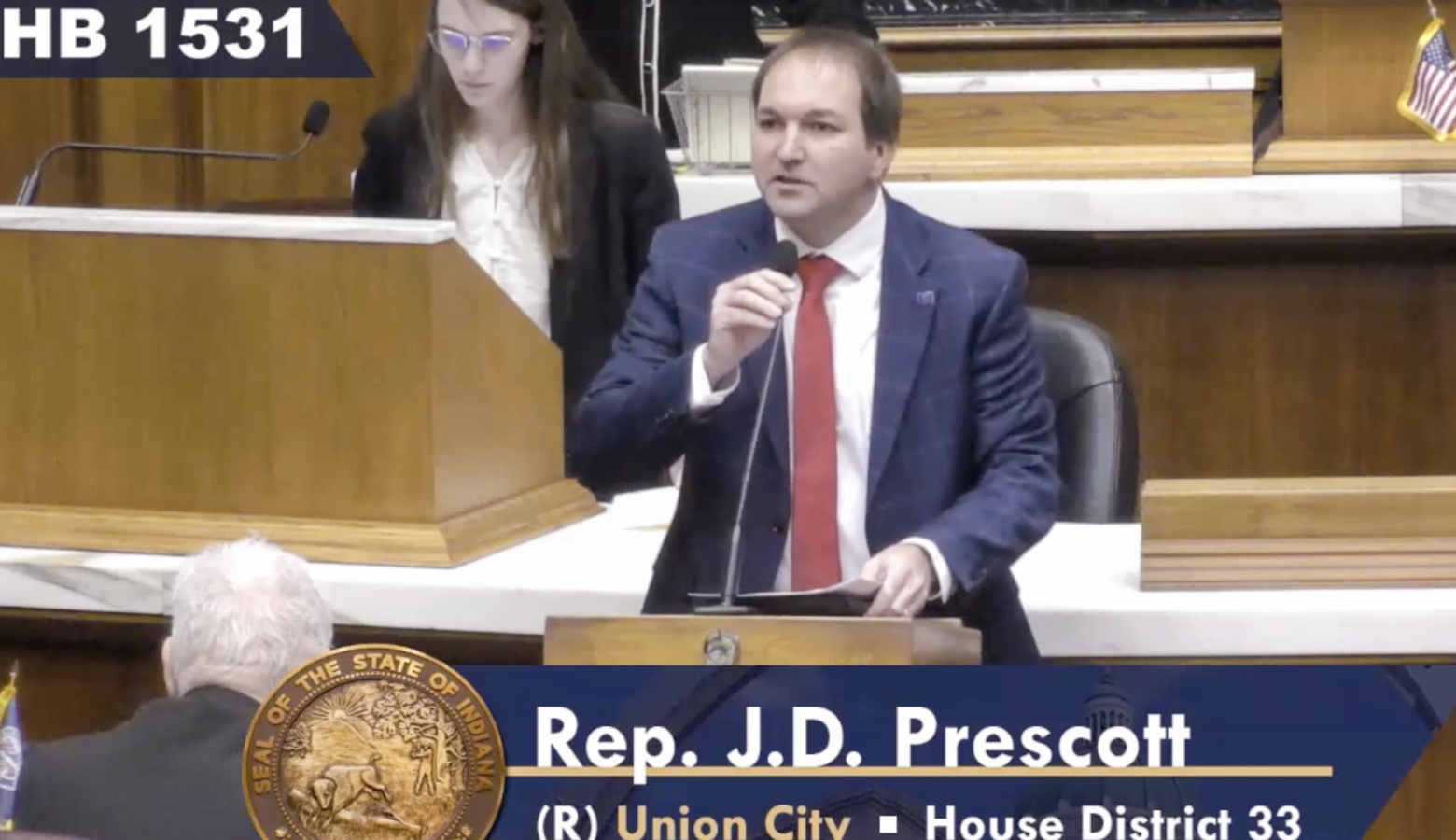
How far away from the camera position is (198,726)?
1.98 meters

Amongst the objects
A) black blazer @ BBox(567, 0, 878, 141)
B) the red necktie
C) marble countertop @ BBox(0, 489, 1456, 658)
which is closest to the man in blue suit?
the red necktie

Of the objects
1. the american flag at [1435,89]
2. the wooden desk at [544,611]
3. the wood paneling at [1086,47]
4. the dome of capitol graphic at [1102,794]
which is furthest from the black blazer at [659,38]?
the dome of capitol graphic at [1102,794]

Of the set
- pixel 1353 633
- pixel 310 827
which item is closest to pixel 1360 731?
pixel 1353 633

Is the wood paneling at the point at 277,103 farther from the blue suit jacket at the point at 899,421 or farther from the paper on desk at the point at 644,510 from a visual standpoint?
Answer: the blue suit jacket at the point at 899,421

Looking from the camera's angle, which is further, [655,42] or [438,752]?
[655,42]

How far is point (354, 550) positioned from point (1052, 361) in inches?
32.1

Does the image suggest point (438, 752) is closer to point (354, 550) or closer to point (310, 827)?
point (310, 827)

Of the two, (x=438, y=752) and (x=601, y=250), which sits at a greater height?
(x=601, y=250)

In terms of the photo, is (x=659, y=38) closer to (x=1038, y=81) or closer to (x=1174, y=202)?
(x=1038, y=81)

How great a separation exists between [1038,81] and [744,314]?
2085mm

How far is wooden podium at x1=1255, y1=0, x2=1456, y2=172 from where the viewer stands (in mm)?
3891

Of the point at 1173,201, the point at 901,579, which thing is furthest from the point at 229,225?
the point at 1173,201

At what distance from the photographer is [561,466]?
2.83 metres

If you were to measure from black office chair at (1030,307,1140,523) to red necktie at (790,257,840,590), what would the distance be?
0.50m
